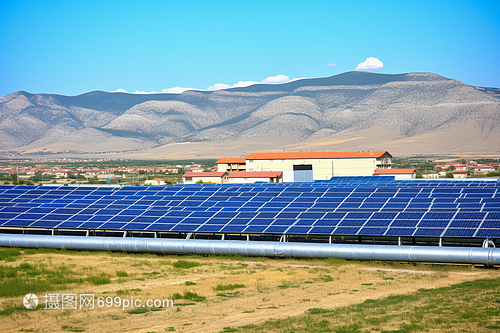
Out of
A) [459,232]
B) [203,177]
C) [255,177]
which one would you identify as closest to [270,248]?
[459,232]

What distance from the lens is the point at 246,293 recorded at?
27.8 meters

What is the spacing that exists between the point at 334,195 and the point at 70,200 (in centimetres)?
2568

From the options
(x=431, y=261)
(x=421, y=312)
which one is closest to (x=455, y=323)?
(x=421, y=312)

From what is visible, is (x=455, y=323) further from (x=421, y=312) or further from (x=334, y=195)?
(x=334, y=195)

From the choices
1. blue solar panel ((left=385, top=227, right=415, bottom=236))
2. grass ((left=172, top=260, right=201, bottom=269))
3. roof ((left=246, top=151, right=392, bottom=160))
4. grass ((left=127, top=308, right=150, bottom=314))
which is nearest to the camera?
grass ((left=127, top=308, right=150, bottom=314))

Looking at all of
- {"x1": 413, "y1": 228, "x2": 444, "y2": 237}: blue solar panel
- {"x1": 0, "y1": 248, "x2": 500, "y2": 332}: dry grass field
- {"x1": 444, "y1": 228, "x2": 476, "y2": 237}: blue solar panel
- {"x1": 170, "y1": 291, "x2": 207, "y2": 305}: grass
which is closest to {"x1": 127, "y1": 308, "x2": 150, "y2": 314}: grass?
{"x1": 0, "y1": 248, "x2": 500, "y2": 332}: dry grass field

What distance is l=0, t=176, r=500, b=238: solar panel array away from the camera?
37.9m

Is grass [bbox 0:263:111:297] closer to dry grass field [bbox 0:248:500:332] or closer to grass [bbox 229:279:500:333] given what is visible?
dry grass field [bbox 0:248:500:332]

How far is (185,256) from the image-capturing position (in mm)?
39812

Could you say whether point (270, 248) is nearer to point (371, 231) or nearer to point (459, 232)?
point (371, 231)

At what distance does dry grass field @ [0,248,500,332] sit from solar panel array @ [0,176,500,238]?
338 cm

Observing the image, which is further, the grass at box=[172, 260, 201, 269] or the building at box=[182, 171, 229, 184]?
the building at box=[182, 171, 229, 184]

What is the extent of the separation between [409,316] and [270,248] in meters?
16.7

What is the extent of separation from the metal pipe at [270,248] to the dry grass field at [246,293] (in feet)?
1.95
